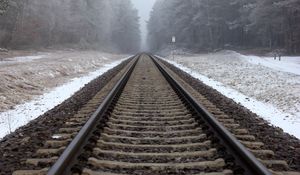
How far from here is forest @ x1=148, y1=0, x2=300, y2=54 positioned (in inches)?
1932

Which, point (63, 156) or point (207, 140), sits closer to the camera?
point (63, 156)

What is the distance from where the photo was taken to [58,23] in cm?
6431

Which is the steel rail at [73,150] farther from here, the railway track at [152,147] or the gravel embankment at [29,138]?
the gravel embankment at [29,138]

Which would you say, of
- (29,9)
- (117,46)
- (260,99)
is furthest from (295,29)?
(117,46)

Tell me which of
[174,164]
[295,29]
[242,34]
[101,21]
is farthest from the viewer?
[101,21]

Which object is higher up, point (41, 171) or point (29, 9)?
point (29, 9)

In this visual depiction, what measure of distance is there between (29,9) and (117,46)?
65.8 meters

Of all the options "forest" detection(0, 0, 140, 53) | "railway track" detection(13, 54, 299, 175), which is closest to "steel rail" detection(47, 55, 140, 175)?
"railway track" detection(13, 54, 299, 175)

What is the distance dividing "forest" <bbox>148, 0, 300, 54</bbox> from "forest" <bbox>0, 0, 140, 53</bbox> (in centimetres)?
1713

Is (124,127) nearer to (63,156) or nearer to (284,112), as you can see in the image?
(63,156)

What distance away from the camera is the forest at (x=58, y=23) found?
48584 mm

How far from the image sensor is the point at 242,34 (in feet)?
235

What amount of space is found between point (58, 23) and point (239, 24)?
2704 cm

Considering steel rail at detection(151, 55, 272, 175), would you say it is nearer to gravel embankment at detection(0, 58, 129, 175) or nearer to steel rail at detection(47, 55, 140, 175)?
steel rail at detection(47, 55, 140, 175)
